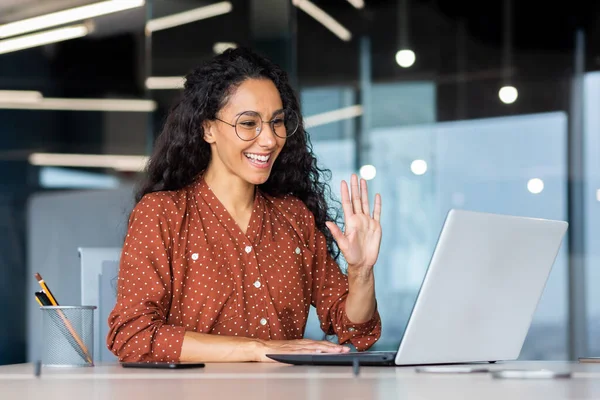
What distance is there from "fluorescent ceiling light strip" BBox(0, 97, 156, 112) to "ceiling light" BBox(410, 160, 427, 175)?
1535mm

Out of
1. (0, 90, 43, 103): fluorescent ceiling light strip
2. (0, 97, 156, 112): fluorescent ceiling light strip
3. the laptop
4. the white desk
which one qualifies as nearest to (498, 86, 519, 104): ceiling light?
(0, 97, 156, 112): fluorescent ceiling light strip

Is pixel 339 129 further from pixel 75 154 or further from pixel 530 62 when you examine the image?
pixel 75 154

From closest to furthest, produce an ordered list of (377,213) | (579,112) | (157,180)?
1. (377,213)
2. (157,180)
3. (579,112)

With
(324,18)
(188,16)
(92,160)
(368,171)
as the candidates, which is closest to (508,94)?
(368,171)

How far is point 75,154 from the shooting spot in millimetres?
5480

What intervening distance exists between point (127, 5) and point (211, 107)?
3.32 m

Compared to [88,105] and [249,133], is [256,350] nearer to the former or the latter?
[249,133]

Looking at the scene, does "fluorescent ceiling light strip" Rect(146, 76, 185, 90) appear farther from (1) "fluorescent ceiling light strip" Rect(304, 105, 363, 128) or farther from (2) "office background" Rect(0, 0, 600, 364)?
(1) "fluorescent ceiling light strip" Rect(304, 105, 363, 128)

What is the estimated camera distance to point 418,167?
5.27 meters

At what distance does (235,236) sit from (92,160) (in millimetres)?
3341

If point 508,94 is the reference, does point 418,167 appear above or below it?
below

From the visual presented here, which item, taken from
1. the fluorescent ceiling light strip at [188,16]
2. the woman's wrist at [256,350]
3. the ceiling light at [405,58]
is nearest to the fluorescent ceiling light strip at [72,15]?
the fluorescent ceiling light strip at [188,16]

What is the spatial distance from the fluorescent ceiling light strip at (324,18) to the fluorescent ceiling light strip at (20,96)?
5.23 feet

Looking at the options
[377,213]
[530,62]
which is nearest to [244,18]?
[530,62]
